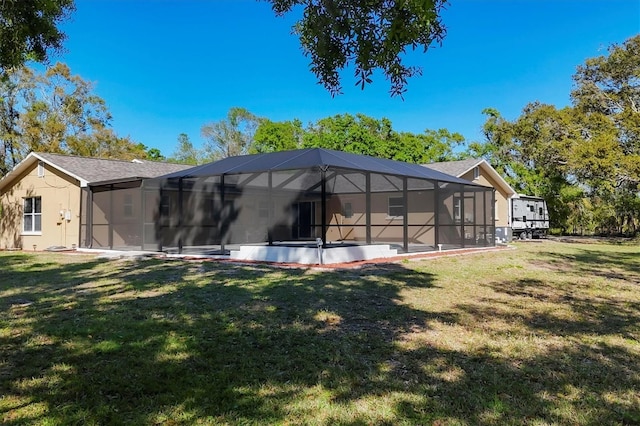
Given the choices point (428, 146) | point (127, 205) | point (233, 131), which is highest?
point (233, 131)

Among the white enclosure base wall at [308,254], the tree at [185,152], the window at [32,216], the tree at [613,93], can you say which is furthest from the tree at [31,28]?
the tree at [185,152]

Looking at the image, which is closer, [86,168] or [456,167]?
[86,168]

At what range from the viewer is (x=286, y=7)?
4.23 m

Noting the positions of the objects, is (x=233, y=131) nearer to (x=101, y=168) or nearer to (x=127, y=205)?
(x=101, y=168)

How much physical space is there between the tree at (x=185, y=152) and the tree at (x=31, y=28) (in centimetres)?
4309

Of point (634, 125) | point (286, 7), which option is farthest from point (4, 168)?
point (634, 125)

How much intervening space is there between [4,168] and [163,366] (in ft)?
95.3

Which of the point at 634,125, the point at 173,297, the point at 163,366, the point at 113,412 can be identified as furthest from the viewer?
the point at 634,125

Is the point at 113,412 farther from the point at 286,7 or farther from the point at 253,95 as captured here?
the point at 253,95

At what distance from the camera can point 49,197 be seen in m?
17.6

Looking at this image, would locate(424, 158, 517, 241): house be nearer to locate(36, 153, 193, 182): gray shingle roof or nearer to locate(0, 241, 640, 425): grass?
locate(36, 153, 193, 182): gray shingle roof

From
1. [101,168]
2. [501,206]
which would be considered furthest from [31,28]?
[501,206]

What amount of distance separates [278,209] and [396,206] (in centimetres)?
529

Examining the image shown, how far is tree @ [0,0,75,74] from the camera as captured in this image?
230 inches
